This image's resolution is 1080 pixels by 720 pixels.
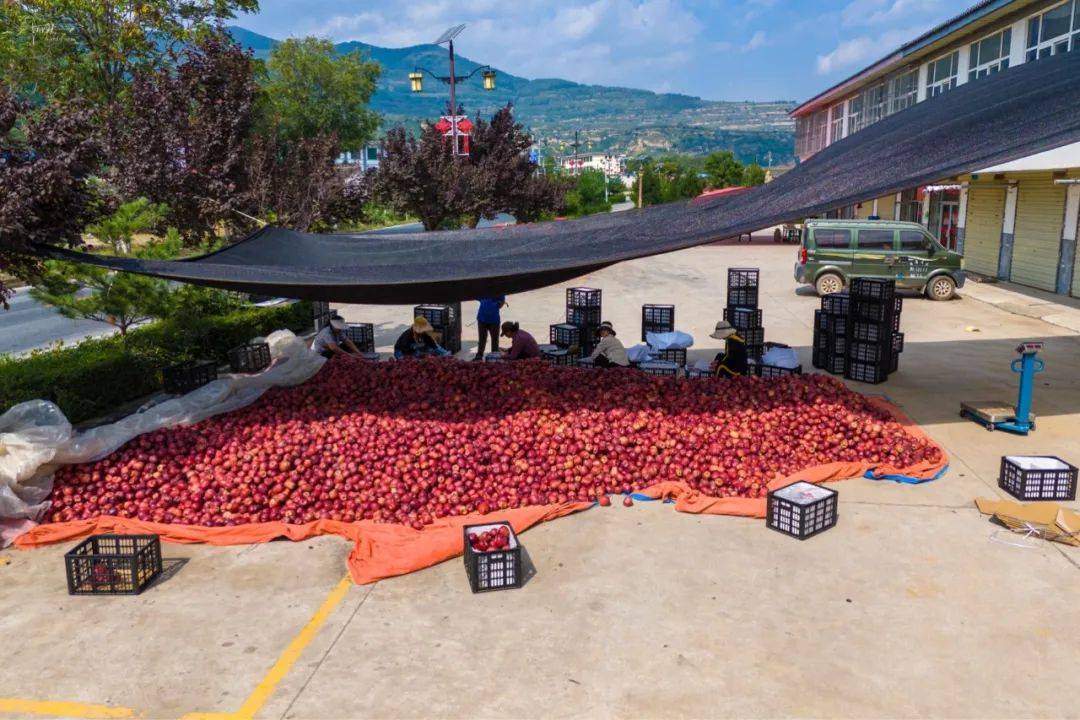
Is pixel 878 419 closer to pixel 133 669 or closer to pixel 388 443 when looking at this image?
pixel 388 443

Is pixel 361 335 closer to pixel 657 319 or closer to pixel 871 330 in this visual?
pixel 657 319

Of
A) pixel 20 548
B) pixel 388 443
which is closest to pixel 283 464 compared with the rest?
pixel 388 443

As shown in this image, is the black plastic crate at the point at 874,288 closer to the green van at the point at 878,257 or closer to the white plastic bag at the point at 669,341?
the white plastic bag at the point at 669,341

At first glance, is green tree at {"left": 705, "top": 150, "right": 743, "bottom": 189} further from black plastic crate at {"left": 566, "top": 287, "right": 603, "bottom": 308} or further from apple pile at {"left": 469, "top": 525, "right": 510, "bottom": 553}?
apple pile at {"left": 469, "top": 525, "right": 510, "bottom": 553}

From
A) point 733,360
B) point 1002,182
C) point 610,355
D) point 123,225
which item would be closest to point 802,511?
point 733,360

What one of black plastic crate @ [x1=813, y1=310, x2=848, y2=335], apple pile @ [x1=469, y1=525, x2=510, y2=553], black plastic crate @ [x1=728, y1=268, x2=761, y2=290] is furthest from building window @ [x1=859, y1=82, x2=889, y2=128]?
apple pile @ [x1=469, y1=525, x2=510, y2=553]

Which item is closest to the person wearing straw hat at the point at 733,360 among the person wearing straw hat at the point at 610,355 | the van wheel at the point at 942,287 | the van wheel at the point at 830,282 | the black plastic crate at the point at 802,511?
the person wearing straw hat at the point at 610,355

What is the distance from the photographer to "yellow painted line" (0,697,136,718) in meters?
4.04

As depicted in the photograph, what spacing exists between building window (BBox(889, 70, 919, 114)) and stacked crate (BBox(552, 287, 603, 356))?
24061 mm

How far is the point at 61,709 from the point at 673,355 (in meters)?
8.85

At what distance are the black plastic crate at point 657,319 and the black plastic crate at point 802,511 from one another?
656 centimetres

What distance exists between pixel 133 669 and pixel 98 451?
2865 millimetres

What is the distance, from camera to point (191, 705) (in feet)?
13.5

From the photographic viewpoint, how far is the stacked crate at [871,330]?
10.7 meters
